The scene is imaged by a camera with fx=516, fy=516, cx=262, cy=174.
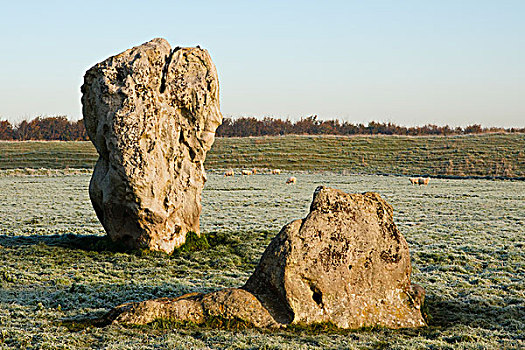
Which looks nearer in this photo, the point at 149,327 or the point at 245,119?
the point at 149,327

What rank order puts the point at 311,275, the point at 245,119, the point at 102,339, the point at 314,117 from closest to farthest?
the point at 102,339
the point at 311,275
the point at 245,119
the point at 314,117

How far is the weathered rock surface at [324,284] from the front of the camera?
7348mm

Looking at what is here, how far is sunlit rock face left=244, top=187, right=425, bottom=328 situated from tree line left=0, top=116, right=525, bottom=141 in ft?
272

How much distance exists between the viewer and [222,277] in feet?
35.8

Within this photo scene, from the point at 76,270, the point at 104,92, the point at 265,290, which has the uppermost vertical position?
the point at 104,92

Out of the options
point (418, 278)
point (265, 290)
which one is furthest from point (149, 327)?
point (418, 278)

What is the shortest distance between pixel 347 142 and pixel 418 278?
62121 millimetres

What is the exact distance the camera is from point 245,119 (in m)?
98.1

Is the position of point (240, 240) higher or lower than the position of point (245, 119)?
lower

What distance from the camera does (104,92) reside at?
40.7 feet

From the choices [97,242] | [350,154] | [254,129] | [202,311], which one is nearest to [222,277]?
[202,311]

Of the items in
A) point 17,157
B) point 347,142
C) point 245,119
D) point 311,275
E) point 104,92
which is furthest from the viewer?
point 245,119

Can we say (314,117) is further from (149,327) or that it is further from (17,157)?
(149,327)

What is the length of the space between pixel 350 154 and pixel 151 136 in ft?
184
